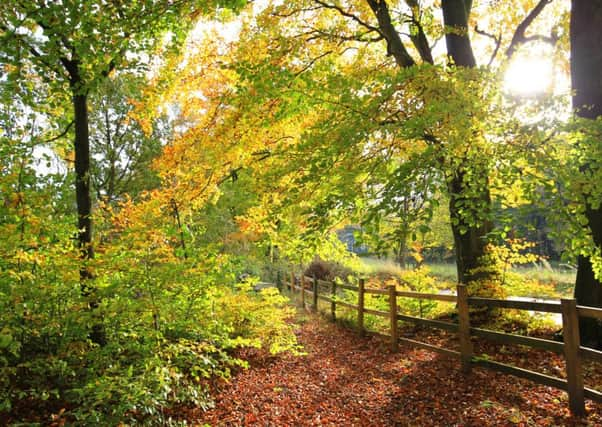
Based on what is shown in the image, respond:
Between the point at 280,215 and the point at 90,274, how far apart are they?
2.35 m

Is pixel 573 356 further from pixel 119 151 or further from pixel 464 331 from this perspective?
pixel 119 151

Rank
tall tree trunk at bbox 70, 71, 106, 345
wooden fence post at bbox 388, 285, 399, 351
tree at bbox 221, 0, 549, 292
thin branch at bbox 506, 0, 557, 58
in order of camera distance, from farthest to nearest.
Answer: thin branch at bbox 506, 0, 557, 58 → wooden fence post at bbox 388, 285, 399, 351 → tall tree trunk at bbox 70, 71, 106, 345 → tree at bbox 221, 0, 549, 292

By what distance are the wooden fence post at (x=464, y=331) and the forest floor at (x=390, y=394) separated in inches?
6.8

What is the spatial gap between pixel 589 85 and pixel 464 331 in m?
4.12

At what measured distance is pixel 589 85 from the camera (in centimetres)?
566

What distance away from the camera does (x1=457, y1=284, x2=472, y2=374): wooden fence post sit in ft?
18.2

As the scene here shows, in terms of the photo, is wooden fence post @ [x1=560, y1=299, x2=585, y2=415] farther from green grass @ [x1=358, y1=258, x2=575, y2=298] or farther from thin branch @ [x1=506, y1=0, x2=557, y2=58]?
thin branch @ [x1=506, y1=0, x2=557, y2=58]

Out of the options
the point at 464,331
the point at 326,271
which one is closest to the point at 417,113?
the point at 464,331

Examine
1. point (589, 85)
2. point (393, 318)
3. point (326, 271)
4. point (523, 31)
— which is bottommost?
point (326, 271)

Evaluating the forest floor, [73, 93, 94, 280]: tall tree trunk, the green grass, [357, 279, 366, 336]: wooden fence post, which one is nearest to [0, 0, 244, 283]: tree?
[73, 93, 94, 280]: tall tree trunk

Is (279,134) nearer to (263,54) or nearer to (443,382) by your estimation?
(263,54)

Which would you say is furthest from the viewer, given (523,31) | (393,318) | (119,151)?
(119,151)

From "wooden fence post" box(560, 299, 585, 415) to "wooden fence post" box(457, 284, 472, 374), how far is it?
1.50 m

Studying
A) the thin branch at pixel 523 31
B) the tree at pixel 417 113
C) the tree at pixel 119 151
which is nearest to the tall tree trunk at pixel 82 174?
the tree at pixel 417 113
